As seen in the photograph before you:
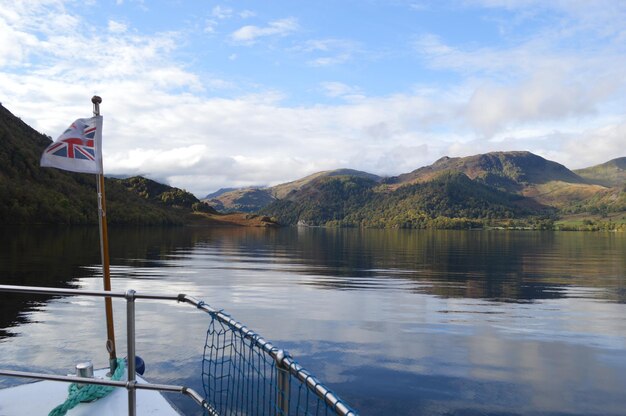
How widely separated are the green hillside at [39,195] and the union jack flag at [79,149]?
13373 centimetres

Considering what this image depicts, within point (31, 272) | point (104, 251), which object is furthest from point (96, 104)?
point (31, 272)

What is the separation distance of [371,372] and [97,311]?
13712 millimetres

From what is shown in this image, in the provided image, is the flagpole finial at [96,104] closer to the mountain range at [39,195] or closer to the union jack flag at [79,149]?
the union jack flag at [79,149]

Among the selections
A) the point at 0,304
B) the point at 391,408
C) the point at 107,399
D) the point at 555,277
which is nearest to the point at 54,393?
the point at 107,399

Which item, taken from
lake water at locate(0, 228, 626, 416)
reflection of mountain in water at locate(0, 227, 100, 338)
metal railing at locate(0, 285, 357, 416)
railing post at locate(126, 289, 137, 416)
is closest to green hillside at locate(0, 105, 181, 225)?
reflection of mountain in water at locate(0, 227, 100, 338)

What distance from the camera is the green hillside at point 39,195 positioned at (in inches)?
5064

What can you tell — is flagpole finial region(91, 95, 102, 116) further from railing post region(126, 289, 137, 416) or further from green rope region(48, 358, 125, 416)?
railing post region(126, 289, 137, 416)

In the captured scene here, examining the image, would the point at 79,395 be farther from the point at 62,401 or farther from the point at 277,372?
the point at 277,372

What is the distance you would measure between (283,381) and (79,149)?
6849 mm

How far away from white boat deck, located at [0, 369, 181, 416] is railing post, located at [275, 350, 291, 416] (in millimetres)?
3999

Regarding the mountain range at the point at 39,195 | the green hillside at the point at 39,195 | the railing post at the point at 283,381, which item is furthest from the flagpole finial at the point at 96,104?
the green hillside at the point at 39,195

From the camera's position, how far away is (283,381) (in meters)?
4.73

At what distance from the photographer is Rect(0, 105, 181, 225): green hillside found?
129 metres

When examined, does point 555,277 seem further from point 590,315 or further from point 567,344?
point 567,344
